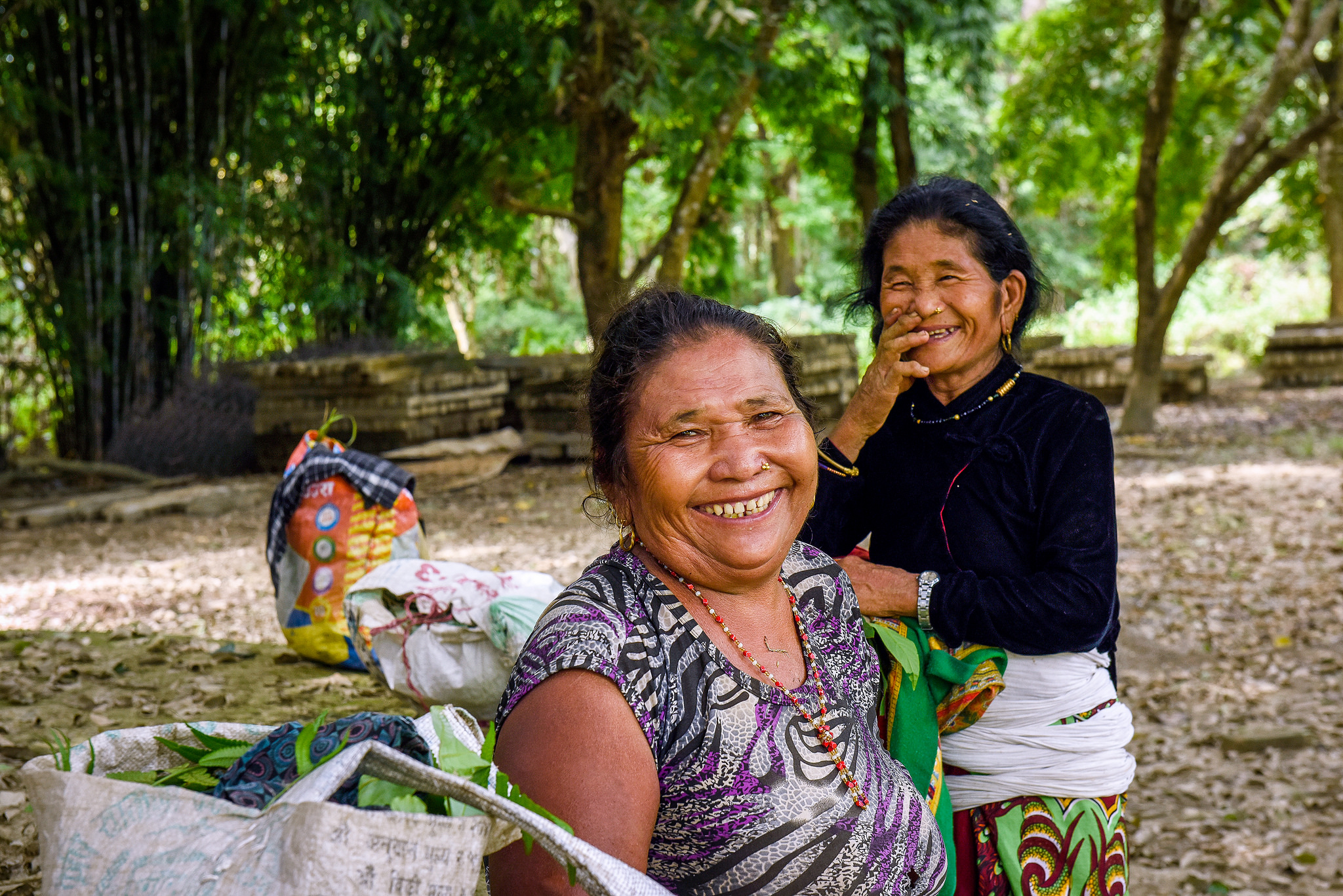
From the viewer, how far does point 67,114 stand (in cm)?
953

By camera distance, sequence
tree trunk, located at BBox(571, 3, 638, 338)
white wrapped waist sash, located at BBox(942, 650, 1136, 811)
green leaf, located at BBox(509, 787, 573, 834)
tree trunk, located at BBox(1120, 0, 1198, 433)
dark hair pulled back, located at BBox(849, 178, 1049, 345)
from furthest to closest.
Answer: tree trunk, located at BBox(1120, 0, 1198, 433) < tree trunk, located at BBox(571, 3, 638, 338) < dark hair pulled back, located at BBox(849, 178, 1049, 345) < white wrapped waist sash, located at BBox(942, 650, 1136, 811) < green leaf, located at BBox(509, 787, 573, 834)

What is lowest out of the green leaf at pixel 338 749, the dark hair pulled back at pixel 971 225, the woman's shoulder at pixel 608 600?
the green leaf at pixel 338 749

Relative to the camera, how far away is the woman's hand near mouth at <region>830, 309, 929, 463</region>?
6.74ft

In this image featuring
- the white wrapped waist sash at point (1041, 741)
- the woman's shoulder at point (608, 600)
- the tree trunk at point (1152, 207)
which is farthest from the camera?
the tree trunk at point (1152, 207)

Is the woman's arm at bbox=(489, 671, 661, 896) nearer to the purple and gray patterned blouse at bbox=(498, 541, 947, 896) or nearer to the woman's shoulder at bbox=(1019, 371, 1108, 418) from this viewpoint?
the purple and gray patterned blouse at bbox=(498, 541, 947, 896)

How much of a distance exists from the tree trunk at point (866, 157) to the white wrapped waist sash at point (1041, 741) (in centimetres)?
938

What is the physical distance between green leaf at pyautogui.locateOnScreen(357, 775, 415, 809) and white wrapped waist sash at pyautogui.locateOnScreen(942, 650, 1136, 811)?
1205 millimetres

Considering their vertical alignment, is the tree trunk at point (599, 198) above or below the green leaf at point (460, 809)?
above

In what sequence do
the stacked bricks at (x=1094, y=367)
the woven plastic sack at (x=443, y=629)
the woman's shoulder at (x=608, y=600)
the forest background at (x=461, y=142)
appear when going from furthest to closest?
the stacked bricks at (x=1094, y=367) → the forest background at (x=461, y=142) → the woven plastic sack at (x=443, y=629) → the woman's shoulder at (x=608, y=600)

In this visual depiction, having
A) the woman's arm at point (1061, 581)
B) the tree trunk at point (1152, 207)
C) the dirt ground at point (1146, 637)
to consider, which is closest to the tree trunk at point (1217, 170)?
the tree trunk at point (1152, 207)

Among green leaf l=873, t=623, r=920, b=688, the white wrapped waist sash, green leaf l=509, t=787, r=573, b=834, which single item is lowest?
the white wrapped waist sash

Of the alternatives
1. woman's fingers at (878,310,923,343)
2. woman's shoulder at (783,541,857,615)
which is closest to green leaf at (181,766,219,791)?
woman's shoulder at (783,541,857,615)

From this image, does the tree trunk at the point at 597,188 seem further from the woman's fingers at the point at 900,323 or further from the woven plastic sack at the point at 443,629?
the woman's fingers at the point at 900,323

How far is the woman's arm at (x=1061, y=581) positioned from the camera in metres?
1.84
